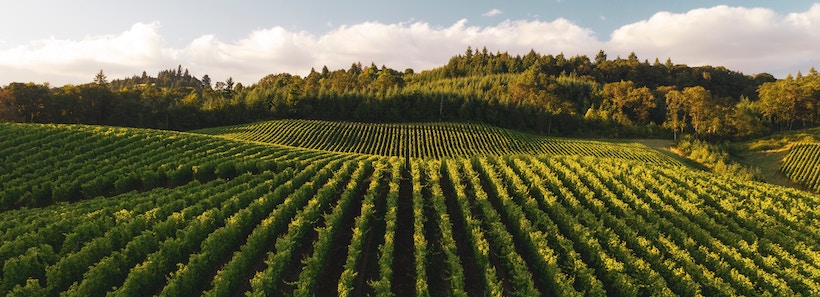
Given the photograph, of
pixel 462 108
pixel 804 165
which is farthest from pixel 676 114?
pixel 462 108

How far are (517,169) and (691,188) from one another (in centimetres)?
1350

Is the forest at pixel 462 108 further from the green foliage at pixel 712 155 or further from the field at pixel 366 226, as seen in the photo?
the field at pixel 366 226

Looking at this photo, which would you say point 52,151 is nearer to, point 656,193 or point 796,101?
point 656,193

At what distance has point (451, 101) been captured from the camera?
9588cm

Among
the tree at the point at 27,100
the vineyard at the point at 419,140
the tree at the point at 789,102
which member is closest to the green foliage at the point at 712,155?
the vineyard at the point at 419,140

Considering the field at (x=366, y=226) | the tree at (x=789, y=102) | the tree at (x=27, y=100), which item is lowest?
the field at (x=366, y=226)

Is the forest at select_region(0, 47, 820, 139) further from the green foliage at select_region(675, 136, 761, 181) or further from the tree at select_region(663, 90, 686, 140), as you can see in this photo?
the green foliage at select_region(675, 136, 761, 181)

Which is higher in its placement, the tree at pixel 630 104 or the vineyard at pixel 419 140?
the tree at pixel 630 104

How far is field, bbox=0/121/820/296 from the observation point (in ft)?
53.7

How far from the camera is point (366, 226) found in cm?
2119

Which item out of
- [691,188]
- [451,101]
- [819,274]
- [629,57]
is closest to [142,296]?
[819,274]

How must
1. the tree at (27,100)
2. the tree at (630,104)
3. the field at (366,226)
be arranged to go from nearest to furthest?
the field at (366,226), the tree at (27,100), the tree at (630,104)

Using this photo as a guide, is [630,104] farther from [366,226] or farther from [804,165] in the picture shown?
[366,226]

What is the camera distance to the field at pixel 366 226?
1638 cm
